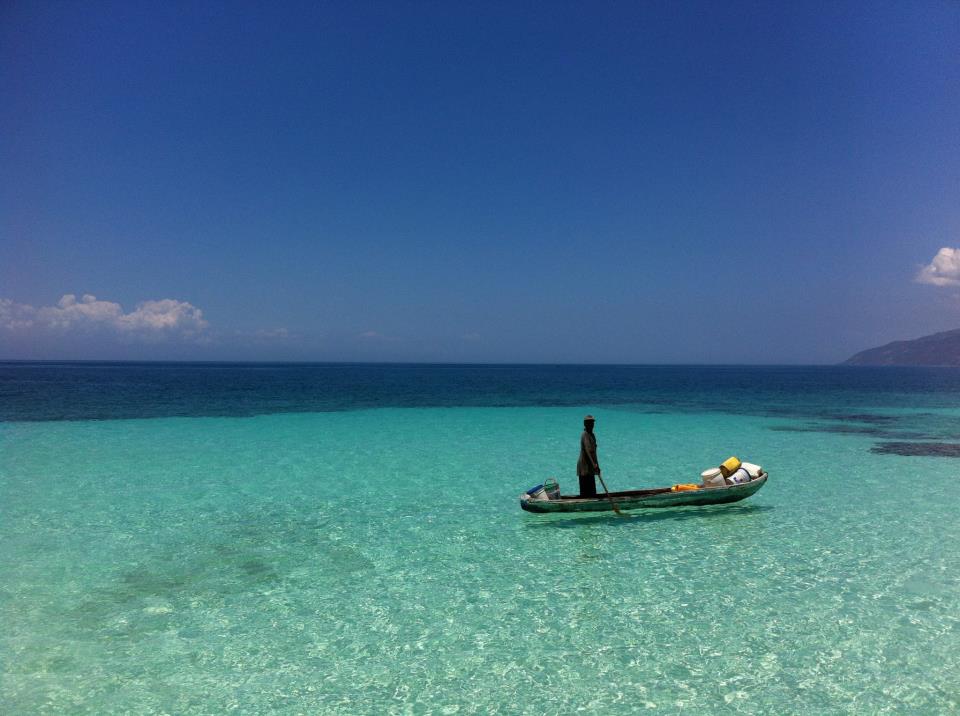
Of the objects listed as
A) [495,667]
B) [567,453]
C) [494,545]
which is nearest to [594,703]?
[495,667]

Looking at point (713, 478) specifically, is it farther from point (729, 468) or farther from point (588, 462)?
point (588, 462)

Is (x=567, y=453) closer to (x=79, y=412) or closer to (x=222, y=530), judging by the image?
(x=222, y=530)

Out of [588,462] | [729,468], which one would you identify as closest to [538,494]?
[588,462]

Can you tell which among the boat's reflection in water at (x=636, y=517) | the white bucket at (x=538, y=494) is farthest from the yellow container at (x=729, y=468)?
the white bucket at (x=538, y=494)

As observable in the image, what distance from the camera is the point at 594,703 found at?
6.82 m

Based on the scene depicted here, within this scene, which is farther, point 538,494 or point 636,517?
point 636,517

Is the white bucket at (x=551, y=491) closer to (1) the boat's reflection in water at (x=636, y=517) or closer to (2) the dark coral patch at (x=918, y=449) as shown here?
(1) the boat's reflection in water at (x=636, y=517)

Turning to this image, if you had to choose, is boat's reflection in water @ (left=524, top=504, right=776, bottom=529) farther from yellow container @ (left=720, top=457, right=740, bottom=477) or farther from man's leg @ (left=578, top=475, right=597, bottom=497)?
yellow container @ (left=720, top=457, right=740, bottom=477)

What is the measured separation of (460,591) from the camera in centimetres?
1005

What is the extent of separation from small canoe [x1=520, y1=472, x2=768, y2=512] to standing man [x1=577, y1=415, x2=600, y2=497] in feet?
1.24

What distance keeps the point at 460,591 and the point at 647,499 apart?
642cm

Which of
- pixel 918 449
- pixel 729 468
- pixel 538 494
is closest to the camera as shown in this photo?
pixel 538 494

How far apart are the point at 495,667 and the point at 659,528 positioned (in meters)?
7.27

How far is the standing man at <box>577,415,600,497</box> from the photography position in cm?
1421
